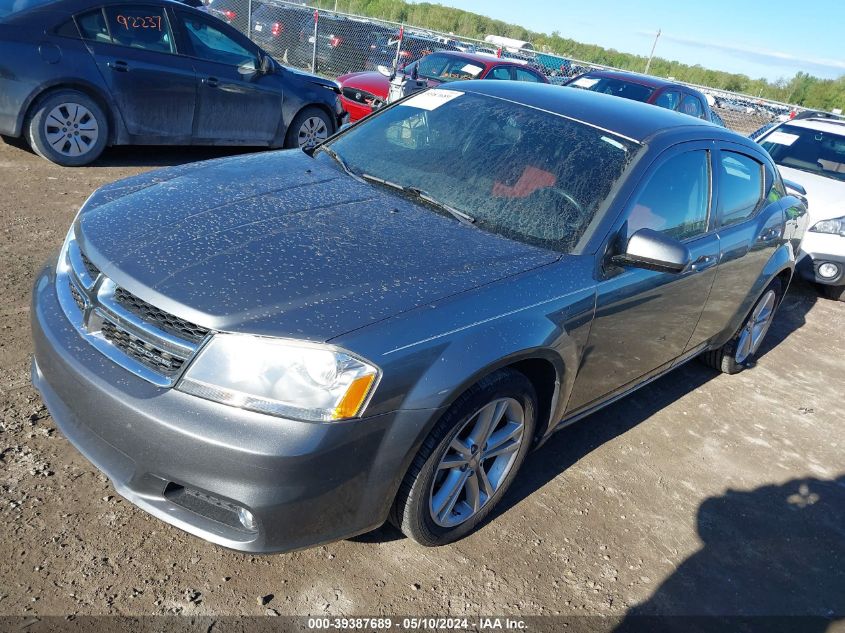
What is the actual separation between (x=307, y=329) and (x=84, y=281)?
37.1 inches

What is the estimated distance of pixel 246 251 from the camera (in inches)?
93.7

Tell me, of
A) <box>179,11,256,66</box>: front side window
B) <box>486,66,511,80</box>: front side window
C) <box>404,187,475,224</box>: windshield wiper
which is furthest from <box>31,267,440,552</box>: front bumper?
<box>486,66,511,80</box>: front side window

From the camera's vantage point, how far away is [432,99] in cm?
379

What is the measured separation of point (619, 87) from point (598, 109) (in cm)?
793

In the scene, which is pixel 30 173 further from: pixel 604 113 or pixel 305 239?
pixel 604 113

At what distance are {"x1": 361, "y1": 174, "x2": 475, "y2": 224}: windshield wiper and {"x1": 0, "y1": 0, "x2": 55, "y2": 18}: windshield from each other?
4383 mm

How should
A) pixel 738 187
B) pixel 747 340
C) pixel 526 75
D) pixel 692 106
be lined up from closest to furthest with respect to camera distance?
pixel 738 187
pixel 747 340
pixel 692 106
pixel 526 75

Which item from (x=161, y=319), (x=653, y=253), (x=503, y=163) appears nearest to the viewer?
(x=161, y=319)

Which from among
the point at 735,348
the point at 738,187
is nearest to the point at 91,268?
the point at 738,187

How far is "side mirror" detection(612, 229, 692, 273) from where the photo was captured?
278 centimetres

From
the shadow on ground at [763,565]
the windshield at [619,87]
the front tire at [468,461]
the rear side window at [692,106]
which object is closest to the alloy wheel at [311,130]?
the windshield at [619,87]

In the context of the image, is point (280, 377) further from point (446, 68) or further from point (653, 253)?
point (446, 68)

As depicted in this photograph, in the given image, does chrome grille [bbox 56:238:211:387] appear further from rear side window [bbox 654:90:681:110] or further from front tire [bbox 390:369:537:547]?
rear side window [bbox 654:90:681:110]

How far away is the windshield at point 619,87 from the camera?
1054 cm
